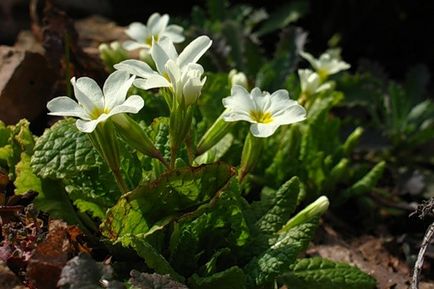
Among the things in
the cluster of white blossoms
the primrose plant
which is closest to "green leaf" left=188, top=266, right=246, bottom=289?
the primrose plant

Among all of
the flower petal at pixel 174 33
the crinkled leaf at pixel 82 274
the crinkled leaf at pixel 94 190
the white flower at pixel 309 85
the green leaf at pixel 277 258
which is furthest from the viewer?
the white flower at pixel 309 85

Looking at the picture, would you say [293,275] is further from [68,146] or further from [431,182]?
[431,182]

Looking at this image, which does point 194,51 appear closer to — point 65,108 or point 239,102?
point 239,102

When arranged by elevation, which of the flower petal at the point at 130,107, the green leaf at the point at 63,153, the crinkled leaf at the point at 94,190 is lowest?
the crinkled leaf at the point at 94,190

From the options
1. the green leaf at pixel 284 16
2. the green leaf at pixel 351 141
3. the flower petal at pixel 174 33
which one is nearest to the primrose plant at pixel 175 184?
the flower petal at pixel 174 33

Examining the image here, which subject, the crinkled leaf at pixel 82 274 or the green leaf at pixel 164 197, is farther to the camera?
the green leaf at pixel 164 197

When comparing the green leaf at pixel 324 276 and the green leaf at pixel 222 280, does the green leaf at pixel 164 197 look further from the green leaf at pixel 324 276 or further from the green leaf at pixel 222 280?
the green leaf at pixel 324 276

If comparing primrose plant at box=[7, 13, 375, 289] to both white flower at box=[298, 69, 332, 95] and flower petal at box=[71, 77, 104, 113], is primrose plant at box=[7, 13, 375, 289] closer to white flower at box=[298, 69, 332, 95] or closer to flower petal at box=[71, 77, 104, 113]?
flower petal at box=[71, 77, 104, 113]

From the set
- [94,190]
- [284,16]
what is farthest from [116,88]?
[284,16]
